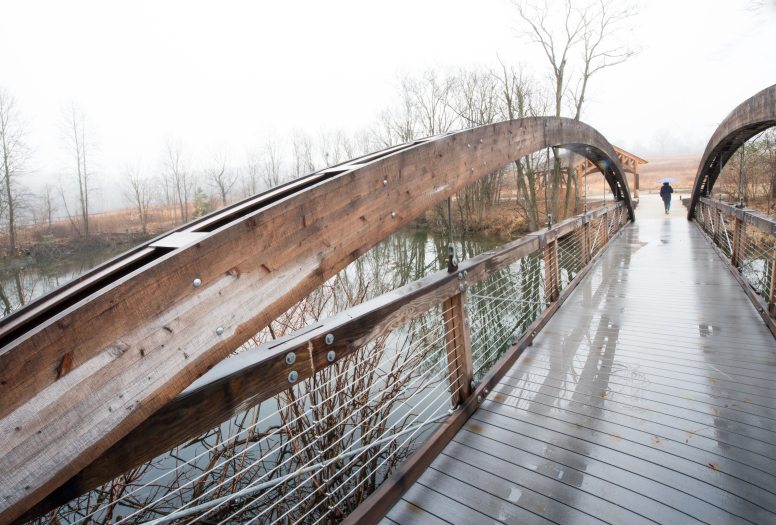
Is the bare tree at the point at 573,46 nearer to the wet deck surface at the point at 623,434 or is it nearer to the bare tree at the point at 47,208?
the wet deck surface at the point at 623,434

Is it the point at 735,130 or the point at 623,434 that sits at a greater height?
the point at 735,130

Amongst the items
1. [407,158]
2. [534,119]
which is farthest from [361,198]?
[534,119]

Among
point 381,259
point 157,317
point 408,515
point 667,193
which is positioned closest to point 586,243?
point 408,515

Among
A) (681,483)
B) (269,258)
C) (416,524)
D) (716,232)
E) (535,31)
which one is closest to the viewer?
(269,258)

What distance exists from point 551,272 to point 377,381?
269 cm

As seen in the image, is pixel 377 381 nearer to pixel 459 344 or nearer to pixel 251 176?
pixel 459 344

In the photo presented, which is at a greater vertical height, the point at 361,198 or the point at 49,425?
the point at 361,198

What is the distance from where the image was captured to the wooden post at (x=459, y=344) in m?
2.28

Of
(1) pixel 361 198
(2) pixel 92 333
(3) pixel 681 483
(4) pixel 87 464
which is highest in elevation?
(1) pixel 361 198

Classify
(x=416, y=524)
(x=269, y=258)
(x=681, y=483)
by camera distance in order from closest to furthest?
(x=269, y=258), (x=416, y=524), (x=681, y=483)

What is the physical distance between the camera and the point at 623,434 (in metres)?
2.14

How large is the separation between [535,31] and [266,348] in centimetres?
1748

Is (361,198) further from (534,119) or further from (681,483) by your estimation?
(534,119)

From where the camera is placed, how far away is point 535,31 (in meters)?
15.2
